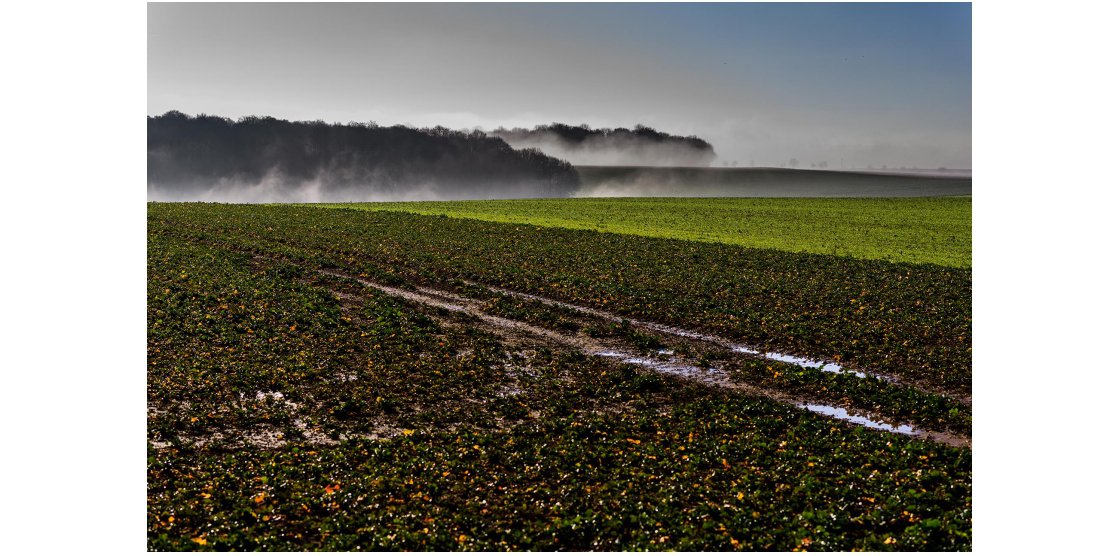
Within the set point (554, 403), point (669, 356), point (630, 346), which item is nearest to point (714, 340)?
point (669, 356)

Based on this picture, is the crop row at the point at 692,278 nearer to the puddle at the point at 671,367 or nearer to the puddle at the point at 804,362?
the puddle at the point at 804,362

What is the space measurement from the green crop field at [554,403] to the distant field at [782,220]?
8.00m

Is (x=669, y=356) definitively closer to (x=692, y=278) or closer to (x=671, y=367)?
(x=671, y=367)

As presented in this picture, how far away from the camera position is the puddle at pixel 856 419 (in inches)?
596

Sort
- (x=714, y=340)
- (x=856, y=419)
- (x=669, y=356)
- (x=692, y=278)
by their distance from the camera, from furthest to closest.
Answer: (x=692, y=278) < (x=714, y=340) < (x=669, y=356) < (x=856, y=419)

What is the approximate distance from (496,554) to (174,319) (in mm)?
16058

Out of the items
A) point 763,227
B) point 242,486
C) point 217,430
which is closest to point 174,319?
point 217,430

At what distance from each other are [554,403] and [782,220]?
46639mm

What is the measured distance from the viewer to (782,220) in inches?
2360

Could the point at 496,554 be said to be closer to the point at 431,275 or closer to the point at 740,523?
the point at 740,523

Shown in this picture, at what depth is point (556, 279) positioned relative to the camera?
29.5 meters

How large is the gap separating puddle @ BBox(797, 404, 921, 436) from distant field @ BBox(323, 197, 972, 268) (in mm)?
23091

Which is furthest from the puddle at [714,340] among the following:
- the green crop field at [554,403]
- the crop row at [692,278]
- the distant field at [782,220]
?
the distant field at [782,220]

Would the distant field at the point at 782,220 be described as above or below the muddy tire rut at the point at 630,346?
above
